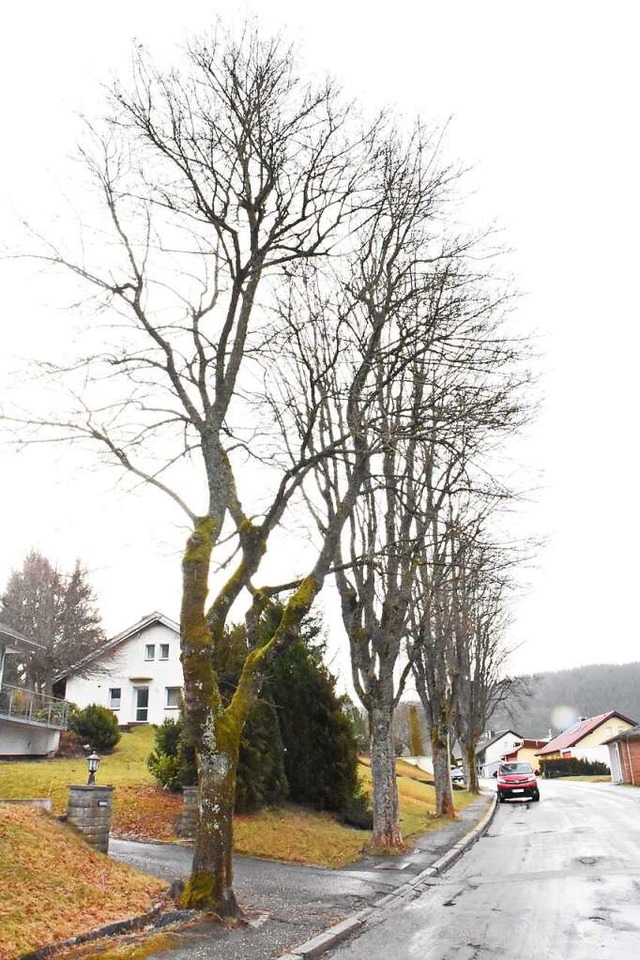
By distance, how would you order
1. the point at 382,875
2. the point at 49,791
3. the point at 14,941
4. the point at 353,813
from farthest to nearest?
the point at 353,813 < the point at 49,791 < the point at 382,875 < the point at 14,941

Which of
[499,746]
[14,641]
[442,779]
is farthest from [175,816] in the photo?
[499,746]

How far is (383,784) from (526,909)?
5.95m

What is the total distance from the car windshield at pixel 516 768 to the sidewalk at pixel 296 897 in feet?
66.7

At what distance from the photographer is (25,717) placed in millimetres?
26484

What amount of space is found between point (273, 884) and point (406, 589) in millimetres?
6520

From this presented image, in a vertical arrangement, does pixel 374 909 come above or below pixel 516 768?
below

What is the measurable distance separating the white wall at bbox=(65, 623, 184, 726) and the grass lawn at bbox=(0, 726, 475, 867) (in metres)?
16.8

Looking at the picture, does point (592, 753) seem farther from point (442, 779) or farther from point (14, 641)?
point (14, 641)

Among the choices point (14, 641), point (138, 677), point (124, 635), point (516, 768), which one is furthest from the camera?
point (124, 635)

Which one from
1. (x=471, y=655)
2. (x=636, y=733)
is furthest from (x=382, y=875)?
(x=636, y=733)

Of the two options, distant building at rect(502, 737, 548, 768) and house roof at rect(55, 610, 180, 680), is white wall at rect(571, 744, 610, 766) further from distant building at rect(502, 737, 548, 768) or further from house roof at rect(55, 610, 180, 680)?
house roof at rect(55, 610, 180, 680)

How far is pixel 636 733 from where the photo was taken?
140 ft

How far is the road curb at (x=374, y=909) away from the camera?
290 inches

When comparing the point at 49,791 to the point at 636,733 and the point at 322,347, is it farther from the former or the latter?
the point at 636,733
